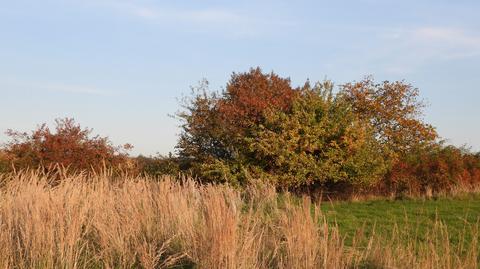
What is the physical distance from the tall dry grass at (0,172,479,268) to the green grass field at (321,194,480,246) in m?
4.13

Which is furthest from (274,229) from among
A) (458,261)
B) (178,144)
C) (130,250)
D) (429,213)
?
(178,144)

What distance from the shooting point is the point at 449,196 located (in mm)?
25141

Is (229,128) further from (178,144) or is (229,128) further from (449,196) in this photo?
(449,196)

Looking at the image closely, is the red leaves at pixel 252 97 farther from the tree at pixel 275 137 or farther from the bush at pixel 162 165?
the bush at pixel 162 165

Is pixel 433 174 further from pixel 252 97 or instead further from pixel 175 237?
pixel 175 237

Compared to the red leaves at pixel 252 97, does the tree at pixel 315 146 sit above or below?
below

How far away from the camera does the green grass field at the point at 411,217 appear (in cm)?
1423

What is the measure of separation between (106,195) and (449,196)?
17.6 m

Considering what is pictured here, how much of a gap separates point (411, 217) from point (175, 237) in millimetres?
10761

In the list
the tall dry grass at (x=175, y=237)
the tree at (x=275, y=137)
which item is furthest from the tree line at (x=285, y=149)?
the tall dry grass at (x=175, y=237)

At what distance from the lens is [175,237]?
886 cm

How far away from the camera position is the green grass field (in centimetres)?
1423

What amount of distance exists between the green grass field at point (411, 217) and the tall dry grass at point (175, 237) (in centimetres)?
413

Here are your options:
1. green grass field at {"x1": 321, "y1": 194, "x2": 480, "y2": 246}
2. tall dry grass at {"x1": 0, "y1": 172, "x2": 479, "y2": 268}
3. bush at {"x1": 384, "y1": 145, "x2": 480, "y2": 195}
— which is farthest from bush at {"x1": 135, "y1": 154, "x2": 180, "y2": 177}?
tall dry grass at {"x1": 0, "y1": 172, "x2": 479, "y2": 268}
